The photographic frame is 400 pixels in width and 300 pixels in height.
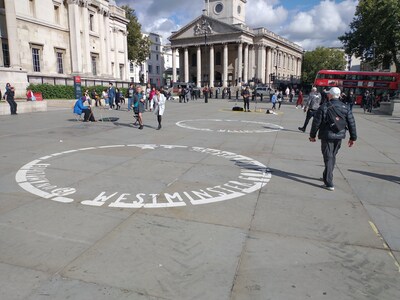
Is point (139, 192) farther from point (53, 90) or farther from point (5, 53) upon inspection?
point (5, 53)

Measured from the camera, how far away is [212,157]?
8.48 metres

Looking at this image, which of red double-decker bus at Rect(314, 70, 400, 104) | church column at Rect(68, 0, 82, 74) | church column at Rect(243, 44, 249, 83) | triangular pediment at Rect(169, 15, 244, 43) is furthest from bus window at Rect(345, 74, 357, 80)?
church column at Rect(243, 44, 249, 83)

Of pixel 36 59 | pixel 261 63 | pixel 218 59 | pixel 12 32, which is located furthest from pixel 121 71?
pixel 261 63

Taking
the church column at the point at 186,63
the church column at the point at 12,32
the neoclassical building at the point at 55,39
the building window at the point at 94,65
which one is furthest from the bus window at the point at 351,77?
the church column at the point at 186,63

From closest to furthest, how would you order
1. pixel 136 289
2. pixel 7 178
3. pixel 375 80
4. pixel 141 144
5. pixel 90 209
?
1. pixel 136 289
2. pixel 90 209
3. pixel 7 178
4. pixel 141 144
5. pixel 375 80

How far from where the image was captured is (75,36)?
1458 inches

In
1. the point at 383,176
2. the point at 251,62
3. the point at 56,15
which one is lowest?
the point at 383,176

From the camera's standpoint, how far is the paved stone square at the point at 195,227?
3066mm

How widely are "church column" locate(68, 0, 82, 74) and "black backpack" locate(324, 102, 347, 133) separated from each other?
36.9 meters

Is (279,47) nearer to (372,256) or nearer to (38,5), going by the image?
(38,5)

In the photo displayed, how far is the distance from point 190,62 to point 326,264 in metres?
91.5

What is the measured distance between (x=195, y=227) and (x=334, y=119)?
335cm

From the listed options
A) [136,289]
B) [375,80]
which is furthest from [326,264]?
[375,80]

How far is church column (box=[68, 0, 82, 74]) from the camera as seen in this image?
3641 cm
